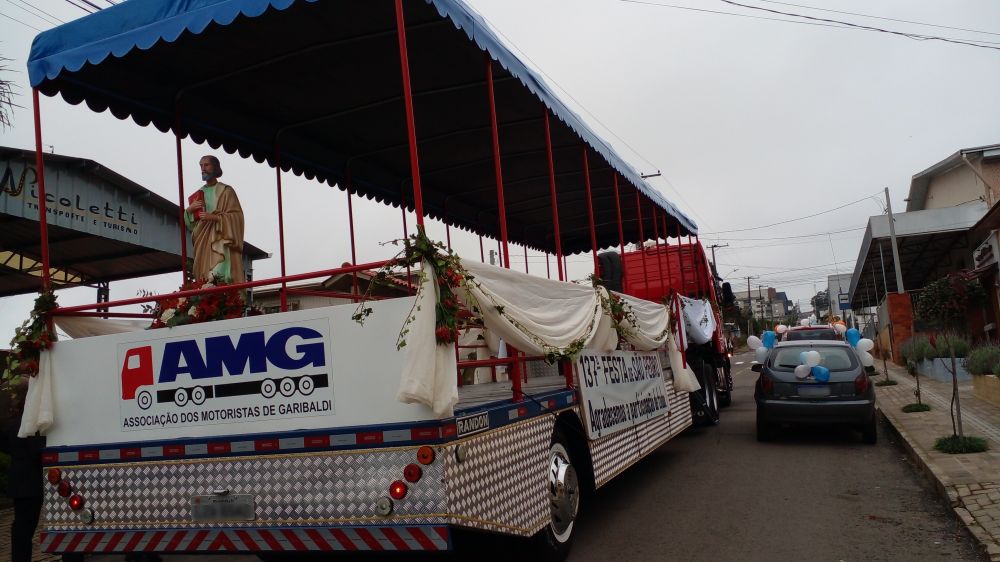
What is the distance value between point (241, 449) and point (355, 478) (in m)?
0.82

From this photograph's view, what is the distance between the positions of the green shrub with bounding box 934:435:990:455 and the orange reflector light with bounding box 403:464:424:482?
23.6 feet

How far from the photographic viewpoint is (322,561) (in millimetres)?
5938

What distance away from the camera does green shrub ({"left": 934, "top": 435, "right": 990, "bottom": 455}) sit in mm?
8148

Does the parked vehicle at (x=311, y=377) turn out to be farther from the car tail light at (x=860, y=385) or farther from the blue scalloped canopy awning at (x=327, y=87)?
the car tail light at (x=860, y=385)

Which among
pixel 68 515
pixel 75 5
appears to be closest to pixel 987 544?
pixel 68 515

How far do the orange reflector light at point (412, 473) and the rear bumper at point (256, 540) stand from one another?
263 millimetres

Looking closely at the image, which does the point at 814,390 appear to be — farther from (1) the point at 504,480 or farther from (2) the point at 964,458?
(1) the point at 504,480

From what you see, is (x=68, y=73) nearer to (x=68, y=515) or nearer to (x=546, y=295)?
(x=68, y=515)

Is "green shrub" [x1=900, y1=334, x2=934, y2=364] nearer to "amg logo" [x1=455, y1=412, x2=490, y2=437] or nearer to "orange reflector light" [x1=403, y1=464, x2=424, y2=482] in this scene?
"amg logo" [x1=455, y1=412, x2=490, y2=437]

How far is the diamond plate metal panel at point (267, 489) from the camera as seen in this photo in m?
3.90

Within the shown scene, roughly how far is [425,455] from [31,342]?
3.21 metres

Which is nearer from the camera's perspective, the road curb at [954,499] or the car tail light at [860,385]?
the road curb at [954,499]

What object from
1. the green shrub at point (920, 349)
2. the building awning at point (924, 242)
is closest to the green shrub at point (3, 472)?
the green shrub at point (920, 349)

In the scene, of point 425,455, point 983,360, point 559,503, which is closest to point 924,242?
point 983,360
